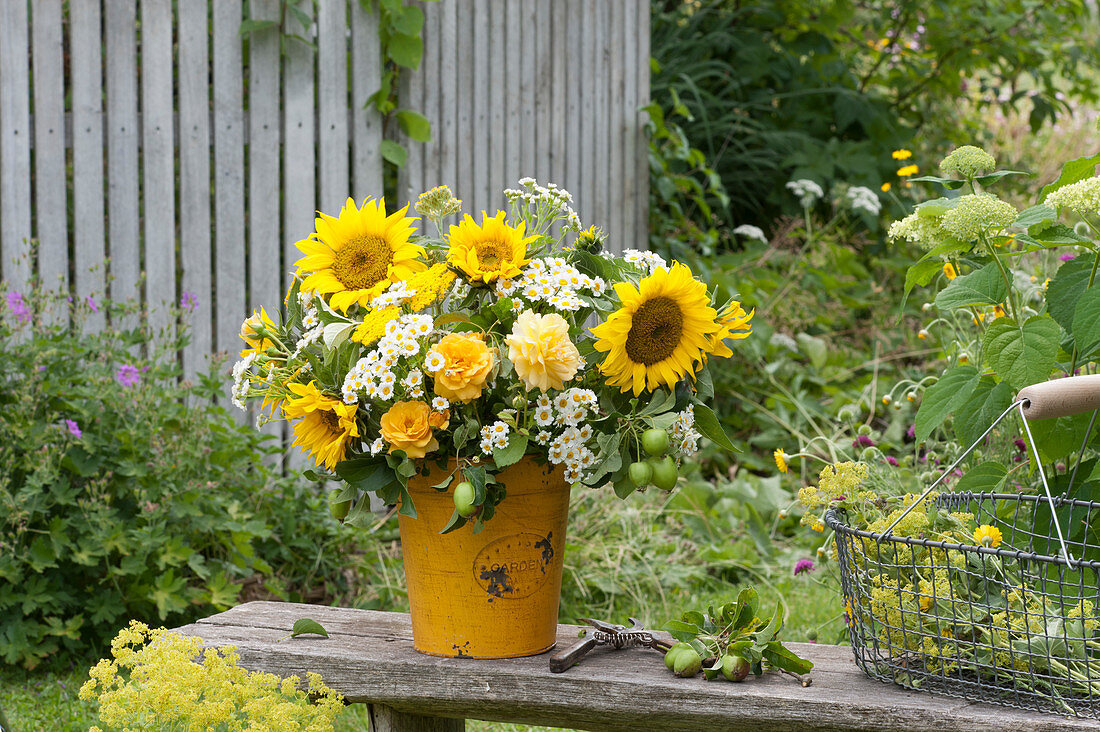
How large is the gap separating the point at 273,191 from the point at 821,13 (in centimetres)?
393

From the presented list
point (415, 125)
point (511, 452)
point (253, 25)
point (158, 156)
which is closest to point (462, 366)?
point (511, 452)

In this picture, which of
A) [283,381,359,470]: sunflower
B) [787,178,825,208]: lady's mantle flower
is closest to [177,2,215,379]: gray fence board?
[283,381,359,470]: sunflower

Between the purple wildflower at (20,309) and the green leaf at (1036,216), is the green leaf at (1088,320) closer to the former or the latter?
the green leaf at (1036,216)

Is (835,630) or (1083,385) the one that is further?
(835,630)

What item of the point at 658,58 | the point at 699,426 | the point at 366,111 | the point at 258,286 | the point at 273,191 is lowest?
the point at 699,426

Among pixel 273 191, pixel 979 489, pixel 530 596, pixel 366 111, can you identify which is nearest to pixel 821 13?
pixel 366 111

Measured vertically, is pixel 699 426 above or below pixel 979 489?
above

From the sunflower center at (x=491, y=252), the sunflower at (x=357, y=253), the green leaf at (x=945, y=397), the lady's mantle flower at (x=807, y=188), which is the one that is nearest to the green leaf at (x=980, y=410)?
the green leaf at (x=945, y=397)

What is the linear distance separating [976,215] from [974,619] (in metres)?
0.55

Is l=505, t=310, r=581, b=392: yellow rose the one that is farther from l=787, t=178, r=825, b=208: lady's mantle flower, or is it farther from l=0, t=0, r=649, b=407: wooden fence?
l=787, t=178, r=825, b=208: lady's mantle flower

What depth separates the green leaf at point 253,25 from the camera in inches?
125

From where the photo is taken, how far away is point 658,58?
572 cm

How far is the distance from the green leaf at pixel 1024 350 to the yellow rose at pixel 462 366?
738 millimetres

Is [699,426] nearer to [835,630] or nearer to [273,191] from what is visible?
[835,630]
